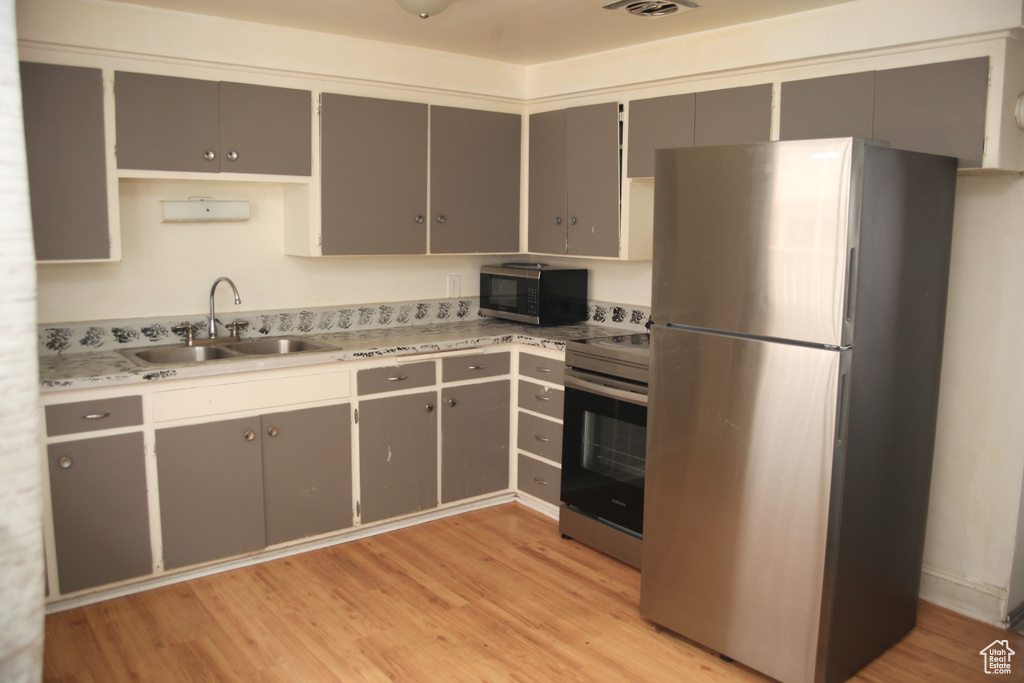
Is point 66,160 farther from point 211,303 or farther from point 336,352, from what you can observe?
point 336,352

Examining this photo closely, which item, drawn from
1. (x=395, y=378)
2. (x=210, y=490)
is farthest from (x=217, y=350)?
(x=395, y=378)

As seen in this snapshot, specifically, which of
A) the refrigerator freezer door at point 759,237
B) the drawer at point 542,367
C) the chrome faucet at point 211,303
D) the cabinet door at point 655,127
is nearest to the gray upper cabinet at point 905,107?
the cabinet door at point 655,127

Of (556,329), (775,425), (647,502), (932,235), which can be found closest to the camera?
(775,425)

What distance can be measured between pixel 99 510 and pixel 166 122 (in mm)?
1537

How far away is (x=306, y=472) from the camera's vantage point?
342 centimetres

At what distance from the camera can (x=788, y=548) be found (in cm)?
246

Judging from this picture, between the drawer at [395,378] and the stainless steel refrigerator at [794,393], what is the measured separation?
1287mm

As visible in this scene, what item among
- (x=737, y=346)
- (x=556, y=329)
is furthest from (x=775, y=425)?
(x=556, y=329)

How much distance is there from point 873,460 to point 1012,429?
0.76 metres

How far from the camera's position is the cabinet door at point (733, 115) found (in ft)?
10.5

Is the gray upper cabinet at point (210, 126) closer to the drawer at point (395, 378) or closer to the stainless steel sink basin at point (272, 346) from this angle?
the stainless steel sink basin at point (272, 346)

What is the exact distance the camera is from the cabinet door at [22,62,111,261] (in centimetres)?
294

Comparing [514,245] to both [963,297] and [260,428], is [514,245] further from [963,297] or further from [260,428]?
[963,297]

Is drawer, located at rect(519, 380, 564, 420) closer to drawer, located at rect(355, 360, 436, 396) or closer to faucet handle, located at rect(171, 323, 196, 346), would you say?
drawer, located at rect(355, 360, 436, 396)
